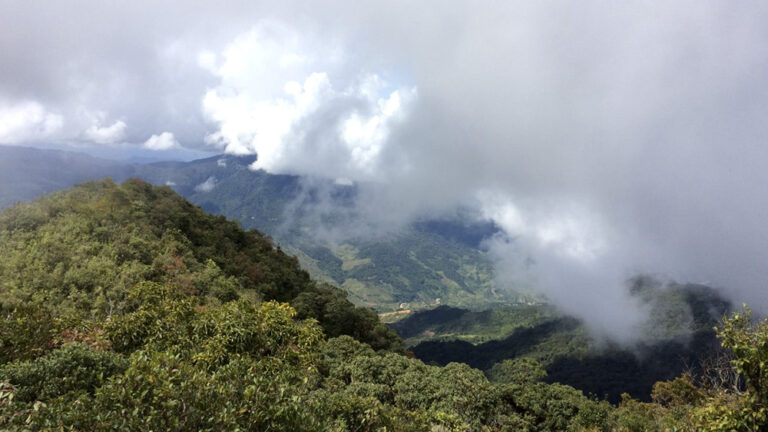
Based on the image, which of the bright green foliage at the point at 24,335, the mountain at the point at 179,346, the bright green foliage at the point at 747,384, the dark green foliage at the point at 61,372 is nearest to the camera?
the mountain at the point at 179,346

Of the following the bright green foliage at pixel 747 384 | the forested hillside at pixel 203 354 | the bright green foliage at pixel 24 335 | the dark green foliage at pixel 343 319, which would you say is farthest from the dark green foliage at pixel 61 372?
the dark green foliage at pixel 343 319

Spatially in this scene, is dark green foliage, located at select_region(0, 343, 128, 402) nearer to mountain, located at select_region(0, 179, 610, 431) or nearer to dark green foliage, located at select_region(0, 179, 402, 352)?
mountain, located at select_region(0, 179, 610, 431)

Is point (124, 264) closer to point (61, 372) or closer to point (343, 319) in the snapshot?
point (61, 372)

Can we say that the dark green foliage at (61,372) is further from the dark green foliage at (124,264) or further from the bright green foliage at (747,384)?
the bright green foliage at (747,384)

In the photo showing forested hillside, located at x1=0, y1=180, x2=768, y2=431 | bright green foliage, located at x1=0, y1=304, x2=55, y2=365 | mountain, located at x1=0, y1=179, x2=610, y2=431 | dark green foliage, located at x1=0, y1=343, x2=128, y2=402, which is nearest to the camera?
mountain, located at x1=0, y1=179, x2=610, y2=431

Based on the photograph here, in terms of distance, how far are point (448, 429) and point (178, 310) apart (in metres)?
18.1

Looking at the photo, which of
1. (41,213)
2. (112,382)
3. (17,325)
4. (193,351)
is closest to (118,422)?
(112,382)

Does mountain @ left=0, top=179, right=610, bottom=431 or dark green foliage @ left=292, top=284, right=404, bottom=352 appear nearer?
mountain @ left=0, top=179, right=610, bottom=431

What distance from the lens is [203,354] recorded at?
16.7 m

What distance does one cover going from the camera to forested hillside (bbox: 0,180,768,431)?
10.4 meters

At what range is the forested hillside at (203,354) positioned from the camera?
10406 millimetres

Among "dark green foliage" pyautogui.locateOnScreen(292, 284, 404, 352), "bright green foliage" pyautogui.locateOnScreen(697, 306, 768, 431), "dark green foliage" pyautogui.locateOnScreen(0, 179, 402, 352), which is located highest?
"bright green foliage" pyautogui.locateOnScreen(697, 306, 768, 431)

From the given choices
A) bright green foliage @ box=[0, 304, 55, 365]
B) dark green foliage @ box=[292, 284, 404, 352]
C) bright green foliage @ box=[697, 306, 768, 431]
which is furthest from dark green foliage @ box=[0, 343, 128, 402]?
dark green foliage @ box=[292, 284, 404, 352]

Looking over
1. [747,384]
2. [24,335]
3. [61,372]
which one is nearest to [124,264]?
[24,335]
